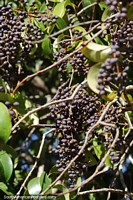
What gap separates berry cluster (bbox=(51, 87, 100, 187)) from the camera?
3.75 ft

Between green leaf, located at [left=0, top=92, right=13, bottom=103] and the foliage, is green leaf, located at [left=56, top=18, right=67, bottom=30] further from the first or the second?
green leaf, located at [left=0, top=92, right=13, bottom=103]

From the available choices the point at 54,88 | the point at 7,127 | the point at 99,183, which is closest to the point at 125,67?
the point at 7,127

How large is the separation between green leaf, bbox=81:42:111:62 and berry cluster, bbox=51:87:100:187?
104 millimetres

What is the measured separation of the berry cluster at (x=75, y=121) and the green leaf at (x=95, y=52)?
104mm

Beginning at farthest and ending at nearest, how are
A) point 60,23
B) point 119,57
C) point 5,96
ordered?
point 60,23 → point 5,96 → point 119,57

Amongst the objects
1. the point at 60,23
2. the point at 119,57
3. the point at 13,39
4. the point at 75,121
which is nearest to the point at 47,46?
the point at 60,23

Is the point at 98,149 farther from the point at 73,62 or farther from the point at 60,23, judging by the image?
the point at 60,23

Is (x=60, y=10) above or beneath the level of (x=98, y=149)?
above

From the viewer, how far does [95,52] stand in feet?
3.54

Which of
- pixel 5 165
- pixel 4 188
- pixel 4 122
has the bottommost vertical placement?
pixel 4 188

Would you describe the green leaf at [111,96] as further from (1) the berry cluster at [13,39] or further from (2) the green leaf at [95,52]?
(1) the berry cluster at [13,39]

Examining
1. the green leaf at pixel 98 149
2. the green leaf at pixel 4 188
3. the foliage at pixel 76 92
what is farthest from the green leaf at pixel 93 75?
the green leaf at pixel 4 188

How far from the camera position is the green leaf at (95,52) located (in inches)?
42.0

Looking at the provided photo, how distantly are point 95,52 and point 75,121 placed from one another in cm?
17
